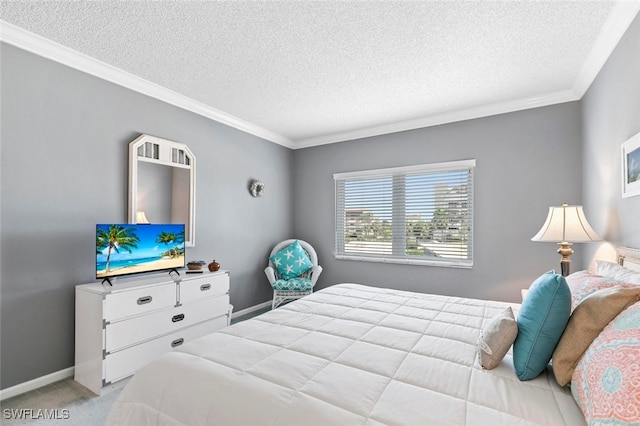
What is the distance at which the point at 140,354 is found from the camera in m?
2.47

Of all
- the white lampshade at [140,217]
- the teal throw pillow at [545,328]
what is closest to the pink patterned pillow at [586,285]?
the teal throw pillow at [545,328]

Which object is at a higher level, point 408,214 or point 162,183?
point 162,183

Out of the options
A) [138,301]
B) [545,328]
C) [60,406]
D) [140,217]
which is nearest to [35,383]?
[60,406]

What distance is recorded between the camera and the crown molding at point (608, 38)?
1.89 meters

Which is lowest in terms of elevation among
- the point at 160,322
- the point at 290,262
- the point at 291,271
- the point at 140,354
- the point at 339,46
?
the point at 140,354

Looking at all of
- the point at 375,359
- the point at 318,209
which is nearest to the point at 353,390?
the point at 375,359

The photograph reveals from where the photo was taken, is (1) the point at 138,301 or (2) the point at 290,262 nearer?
(1) the point at 138,301

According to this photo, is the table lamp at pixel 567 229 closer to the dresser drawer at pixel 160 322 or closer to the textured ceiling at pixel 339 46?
the textured ceiling at pixel 339 46

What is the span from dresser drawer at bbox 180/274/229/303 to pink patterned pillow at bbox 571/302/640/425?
2.81 m

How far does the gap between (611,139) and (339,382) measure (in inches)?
108

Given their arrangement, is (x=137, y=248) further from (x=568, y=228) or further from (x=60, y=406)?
(x=568, y=228)

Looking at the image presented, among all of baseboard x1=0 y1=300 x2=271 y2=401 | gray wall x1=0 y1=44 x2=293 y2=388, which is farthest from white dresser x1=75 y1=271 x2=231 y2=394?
gray wall x1=0 y1=44 x2=293 y2=388

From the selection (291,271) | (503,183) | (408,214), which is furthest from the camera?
(291,271)

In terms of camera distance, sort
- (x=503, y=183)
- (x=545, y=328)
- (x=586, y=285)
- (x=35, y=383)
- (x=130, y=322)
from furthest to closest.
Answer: (x=503, y=183) < (x=130, y=322) < (x=35, y=383) < (x=586, y=285) < (x=545, y=328)
